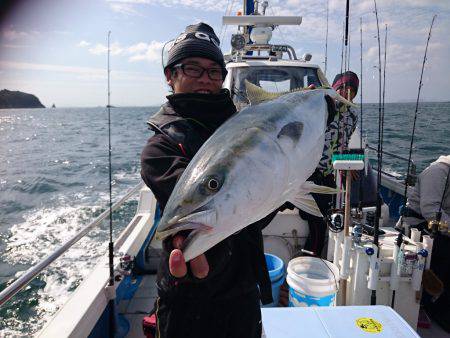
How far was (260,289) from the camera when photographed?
178cm

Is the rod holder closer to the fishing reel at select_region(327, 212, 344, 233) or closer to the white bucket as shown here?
the white bucket

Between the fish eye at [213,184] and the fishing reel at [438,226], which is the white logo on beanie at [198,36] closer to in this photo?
the fish eye at [213,184]

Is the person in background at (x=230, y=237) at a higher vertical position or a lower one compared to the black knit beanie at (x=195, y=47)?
lower

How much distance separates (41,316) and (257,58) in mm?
5990

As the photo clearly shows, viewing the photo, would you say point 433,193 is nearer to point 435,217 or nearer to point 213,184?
point 435,217

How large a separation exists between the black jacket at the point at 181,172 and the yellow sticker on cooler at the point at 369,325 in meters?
1.13

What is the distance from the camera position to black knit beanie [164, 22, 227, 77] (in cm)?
163

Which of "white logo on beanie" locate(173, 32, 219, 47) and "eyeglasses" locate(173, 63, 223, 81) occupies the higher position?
"white logo on beanie" locate(173, 32, 219, 47)

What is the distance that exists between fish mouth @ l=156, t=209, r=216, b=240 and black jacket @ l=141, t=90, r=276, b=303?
0.25m

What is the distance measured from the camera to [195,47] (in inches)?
64.4

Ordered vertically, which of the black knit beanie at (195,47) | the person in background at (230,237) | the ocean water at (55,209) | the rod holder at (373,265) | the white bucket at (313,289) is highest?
the black knit beanie at (195,47)

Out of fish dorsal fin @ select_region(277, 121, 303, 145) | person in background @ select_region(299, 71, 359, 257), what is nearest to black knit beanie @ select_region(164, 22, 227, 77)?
fish dorsal fin @ select_region(277, 121, 303, 145)

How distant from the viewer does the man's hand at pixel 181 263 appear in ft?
3.56

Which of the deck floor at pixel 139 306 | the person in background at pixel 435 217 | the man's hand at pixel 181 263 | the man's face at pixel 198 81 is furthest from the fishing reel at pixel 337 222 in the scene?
the man's hand at pixel 181 263
